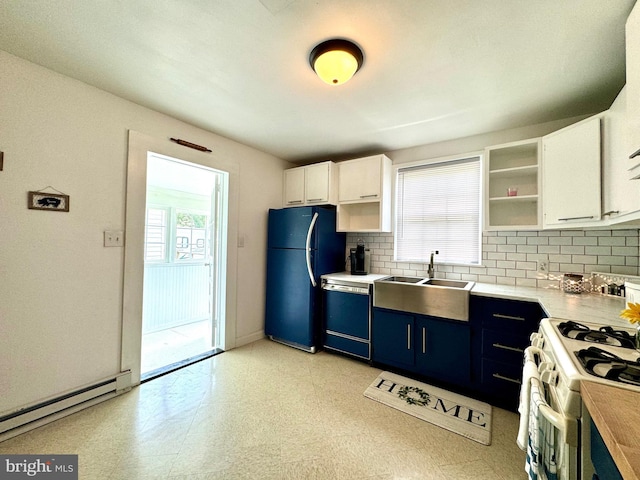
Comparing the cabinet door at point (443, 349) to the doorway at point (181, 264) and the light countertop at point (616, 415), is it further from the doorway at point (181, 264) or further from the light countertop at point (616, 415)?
the doorway at point (181, 264)

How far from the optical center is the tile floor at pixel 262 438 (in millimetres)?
1427

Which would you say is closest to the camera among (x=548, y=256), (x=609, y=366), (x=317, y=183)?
(x=609, y=366)

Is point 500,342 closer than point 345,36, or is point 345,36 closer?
point 345,36

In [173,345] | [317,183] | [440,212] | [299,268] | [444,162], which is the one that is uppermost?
[444,162]

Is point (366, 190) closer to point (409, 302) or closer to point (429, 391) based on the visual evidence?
point (409, 302)

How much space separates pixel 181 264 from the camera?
4.11 meters

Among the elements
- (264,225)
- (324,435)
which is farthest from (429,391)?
(264,225)

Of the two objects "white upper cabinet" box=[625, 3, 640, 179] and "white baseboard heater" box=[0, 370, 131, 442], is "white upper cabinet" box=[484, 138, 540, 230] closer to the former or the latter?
"white upper cabinet" box=[625, 3, 640, 179]

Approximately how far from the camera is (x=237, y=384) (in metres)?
2.27

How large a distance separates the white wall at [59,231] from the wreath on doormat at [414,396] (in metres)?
2.39

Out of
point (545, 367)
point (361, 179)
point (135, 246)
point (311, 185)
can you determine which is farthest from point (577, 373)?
point (311, 185)

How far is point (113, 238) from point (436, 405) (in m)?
2.92

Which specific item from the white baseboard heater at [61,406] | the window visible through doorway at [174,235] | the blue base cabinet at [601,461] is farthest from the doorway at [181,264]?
the blue base cabinet at [601,461]

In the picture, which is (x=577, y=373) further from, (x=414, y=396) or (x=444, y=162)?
(x=444, y=162)
